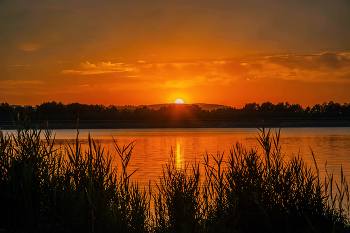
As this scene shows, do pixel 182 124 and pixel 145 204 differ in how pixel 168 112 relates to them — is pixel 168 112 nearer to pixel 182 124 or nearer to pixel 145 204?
pixel 182 124

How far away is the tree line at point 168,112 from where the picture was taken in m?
79.3

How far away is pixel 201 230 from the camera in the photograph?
5.64 m

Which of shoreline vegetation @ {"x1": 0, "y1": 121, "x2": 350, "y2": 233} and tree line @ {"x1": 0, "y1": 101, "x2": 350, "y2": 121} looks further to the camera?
tree line @ {"x1": 0, "y1": 101, "x2": 350, "y2": 121}

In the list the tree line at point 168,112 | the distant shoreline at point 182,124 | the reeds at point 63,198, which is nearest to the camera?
the reeds at point 63,198

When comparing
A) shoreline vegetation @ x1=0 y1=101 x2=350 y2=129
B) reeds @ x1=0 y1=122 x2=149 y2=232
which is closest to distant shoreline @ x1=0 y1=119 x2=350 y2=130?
shoreline vegetation @ x1=0 y1=101 x2=350 y2=129

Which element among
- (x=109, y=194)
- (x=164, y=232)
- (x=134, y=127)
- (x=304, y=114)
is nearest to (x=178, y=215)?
(x=164, y=232)

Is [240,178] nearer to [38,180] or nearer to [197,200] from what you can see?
[197,200]

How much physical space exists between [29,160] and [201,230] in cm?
330

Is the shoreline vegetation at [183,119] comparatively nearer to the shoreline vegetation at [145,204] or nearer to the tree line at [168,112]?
the tree line at [168,112]

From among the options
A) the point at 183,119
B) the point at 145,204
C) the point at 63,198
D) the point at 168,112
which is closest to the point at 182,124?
the point at 183,119

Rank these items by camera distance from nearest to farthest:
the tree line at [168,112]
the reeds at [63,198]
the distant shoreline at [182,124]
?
the reeds at [63,198] → the distant shoreline at [182,124] → the tree line at [168,112]

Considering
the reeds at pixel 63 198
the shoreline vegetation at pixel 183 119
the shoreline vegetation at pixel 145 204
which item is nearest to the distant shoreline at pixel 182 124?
the shoreline vegetation at pixel 183 119

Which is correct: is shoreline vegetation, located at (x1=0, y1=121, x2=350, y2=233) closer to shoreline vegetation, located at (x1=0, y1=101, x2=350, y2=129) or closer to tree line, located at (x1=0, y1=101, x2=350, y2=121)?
shoreline vegetation, located at (x1=0, y1=101, x2=350, y2=129)

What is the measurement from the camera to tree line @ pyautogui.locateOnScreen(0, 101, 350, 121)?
260 feet
